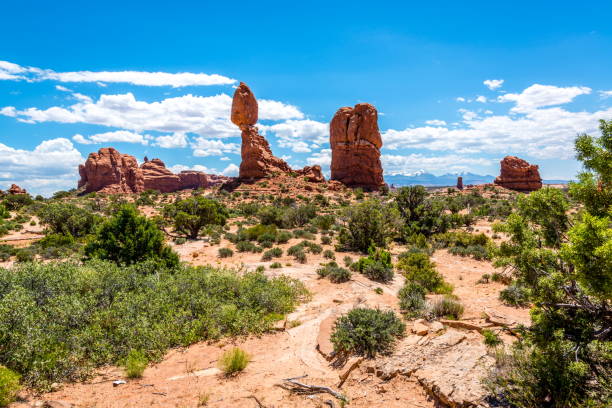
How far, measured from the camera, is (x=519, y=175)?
5909 centimetres

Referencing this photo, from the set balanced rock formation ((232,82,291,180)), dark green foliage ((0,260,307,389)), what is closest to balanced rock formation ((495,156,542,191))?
balanced rock formation ((232,82,291,180))

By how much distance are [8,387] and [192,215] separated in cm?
1667

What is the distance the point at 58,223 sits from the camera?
2067 centimetres

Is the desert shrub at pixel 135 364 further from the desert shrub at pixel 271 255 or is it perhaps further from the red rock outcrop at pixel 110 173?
the red rock outcrop at pixel 110 173

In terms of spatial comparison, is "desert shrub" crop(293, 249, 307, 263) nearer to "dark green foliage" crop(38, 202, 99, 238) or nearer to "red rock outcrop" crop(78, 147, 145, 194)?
"dark green foliage" crop(38, 202, 99, 238)

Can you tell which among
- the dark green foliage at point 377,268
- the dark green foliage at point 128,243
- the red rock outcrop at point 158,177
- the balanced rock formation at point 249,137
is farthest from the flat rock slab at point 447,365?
the red rock outcrop at point 158,177

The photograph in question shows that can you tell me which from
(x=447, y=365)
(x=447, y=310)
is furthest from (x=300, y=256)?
(x=447, y=365)

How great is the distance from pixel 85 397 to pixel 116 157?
72.5 meters

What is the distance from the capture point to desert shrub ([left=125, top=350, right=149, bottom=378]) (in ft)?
18.5

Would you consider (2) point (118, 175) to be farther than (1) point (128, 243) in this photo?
Yes

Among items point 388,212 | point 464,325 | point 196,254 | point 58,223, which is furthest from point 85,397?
point 58,223

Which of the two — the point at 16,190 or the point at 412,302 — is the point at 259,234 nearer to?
the point at 412,302

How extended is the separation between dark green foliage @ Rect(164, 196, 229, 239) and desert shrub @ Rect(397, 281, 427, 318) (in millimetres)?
14919

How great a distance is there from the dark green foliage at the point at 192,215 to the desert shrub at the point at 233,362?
1548cm
